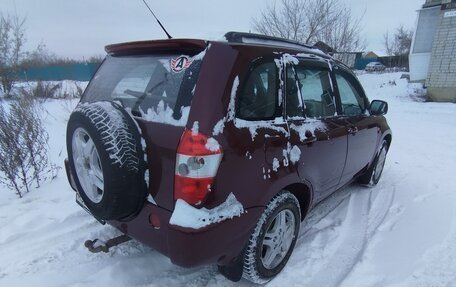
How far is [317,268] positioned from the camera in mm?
2846

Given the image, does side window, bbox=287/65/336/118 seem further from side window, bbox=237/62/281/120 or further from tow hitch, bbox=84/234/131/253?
tow hitch, bbox=84/234/131/253

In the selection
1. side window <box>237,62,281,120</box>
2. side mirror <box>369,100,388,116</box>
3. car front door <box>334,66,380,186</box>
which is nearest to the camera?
side window <box>237,62,281,120</box>

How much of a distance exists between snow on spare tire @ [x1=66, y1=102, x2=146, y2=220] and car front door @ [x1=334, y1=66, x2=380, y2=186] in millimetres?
2199

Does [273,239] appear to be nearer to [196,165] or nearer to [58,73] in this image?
[196,165]

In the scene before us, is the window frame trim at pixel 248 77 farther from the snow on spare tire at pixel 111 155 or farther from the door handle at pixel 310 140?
the snow on spare tire at pixel 111 155

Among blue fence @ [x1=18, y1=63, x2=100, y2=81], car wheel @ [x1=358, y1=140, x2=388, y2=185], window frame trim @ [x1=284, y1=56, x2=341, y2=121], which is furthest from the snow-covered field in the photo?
blue fence @ [x1=18, y1=63, x2=100, y2=81]

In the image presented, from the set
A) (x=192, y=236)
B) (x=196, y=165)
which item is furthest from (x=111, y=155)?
(x=192, y=236)

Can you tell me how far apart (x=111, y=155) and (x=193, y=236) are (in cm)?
70

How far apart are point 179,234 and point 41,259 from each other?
5.27 ft

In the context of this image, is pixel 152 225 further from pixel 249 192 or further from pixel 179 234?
pixel 249 192

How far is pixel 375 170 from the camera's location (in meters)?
4.71

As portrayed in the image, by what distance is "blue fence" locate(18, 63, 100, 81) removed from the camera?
50.1 feet

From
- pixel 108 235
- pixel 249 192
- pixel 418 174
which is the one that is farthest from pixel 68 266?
pixel 418 174

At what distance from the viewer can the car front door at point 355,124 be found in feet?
11.5
